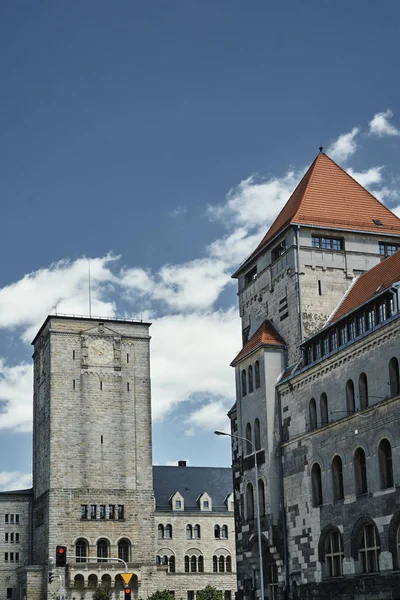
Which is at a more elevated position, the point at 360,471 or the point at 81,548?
the point at 360,471

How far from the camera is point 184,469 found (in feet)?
403

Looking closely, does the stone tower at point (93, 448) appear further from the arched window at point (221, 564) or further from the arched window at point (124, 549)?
the arched window at point (221, 564)

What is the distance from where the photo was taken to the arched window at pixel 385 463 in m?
43.2

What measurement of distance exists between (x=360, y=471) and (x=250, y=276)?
67.6 ft

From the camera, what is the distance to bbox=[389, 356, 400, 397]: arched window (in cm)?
4334

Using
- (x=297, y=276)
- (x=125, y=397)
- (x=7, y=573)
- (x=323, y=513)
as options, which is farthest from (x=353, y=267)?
(x=7, y=573)

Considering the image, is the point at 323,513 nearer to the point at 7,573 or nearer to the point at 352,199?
the point at 352,199

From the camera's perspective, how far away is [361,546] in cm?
4528

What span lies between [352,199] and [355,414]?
64.6 feet

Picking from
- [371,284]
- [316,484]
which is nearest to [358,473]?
[316,484]

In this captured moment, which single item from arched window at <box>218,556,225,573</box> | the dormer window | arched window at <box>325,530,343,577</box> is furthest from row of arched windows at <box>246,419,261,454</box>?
arched window at <box>218,556,225,573</box>

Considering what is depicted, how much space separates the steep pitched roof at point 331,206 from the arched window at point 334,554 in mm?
18497

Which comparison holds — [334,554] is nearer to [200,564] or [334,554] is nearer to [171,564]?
[171,564]

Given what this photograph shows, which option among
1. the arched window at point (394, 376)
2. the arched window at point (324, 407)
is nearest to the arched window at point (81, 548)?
the arched window at point (324, 407)
